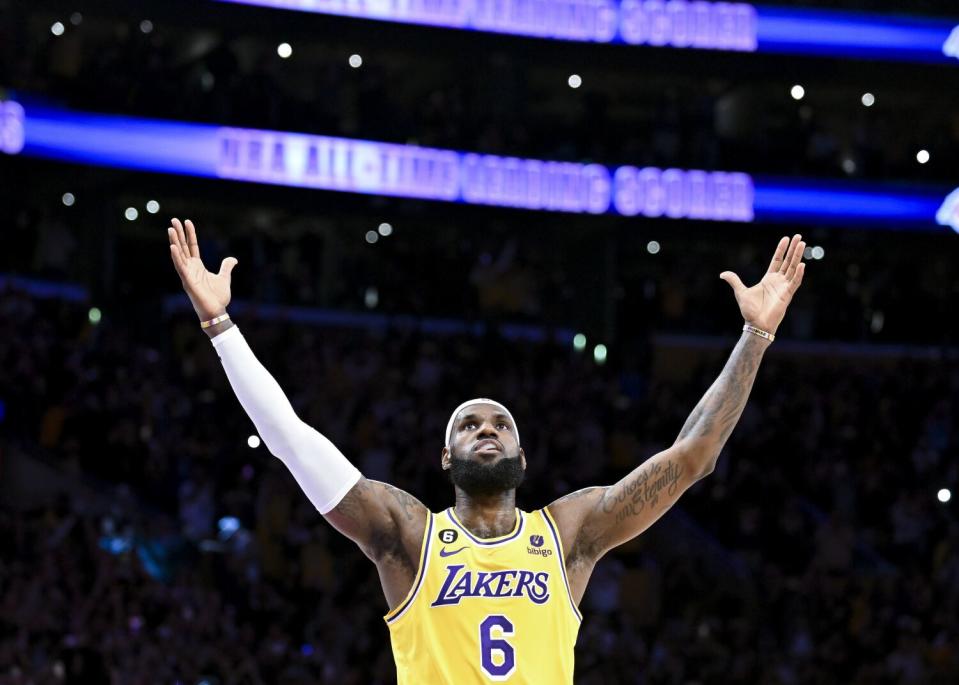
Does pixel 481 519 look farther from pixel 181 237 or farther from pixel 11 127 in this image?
pixel 11 127

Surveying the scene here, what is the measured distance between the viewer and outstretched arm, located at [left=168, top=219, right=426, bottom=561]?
5.22 metres

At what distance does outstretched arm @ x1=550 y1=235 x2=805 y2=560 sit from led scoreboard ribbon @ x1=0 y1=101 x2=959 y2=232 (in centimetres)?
1634

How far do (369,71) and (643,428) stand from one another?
8.02 meters

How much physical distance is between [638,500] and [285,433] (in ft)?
4.43

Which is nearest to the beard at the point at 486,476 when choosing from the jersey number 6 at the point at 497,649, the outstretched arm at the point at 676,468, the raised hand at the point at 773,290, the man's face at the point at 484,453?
the man's face at the point at 484,453

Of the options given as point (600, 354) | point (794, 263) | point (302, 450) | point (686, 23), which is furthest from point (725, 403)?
point (686, 23)

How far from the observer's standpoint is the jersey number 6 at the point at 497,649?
5.05 meters

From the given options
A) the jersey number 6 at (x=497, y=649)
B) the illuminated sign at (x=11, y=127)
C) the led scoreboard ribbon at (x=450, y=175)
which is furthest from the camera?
the led scoreboard ribbon at (x=450, y=175)

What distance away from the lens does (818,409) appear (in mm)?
22203

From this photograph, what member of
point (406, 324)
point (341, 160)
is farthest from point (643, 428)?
point (341, 160)

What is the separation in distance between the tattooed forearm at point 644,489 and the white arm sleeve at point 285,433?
101 cm

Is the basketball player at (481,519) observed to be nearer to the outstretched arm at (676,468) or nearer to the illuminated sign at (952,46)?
the outstretched arm at (676,468)

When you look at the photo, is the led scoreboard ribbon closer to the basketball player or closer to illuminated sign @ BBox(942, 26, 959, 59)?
illuminated sign @ BBox(942, 26, 959, 59)

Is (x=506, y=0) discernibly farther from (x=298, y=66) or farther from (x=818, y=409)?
(x=818, y=409)
